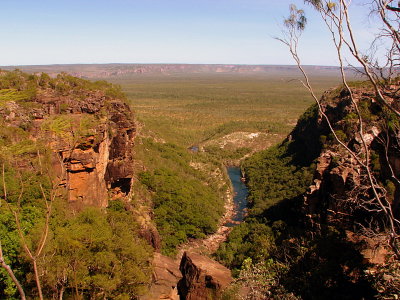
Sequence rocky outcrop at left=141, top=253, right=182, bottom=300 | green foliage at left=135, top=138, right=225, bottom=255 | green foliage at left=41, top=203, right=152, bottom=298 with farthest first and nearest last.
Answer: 1. green foliage at left=135, top=138, right=225, bottom=255
2. rocky outcrop at left=141, top=253, right=182, bottom=300
3. green foliage at left=41, top=203, right=152, bottom=298

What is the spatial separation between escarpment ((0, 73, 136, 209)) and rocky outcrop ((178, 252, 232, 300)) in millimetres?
8795

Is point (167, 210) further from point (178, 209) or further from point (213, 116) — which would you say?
point (213, 116)

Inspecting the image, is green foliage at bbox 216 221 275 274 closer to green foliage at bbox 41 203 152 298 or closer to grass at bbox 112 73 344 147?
green foliage at bbox 41 203 152 298

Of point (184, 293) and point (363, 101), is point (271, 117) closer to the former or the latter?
point (363, 101)

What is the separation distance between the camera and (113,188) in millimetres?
30172

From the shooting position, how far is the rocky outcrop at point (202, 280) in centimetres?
2069

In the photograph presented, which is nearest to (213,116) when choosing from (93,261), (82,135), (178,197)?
(178,197)

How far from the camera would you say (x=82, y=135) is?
814 inches

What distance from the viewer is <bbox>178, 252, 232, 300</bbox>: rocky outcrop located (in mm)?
20694

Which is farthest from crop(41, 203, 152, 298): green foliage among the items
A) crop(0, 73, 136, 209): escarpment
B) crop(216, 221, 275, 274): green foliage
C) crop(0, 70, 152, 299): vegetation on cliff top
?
crop(216, 221, 275, 274): green foliage

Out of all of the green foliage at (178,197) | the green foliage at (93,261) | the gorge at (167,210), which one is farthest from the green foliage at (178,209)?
the green foliage at (93,261)

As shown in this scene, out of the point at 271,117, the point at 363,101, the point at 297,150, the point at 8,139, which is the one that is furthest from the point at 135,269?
the point at 271,117

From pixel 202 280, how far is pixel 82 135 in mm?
12362

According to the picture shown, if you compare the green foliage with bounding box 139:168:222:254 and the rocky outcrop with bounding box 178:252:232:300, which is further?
the green foliage with bounding box 139:168:222:254
